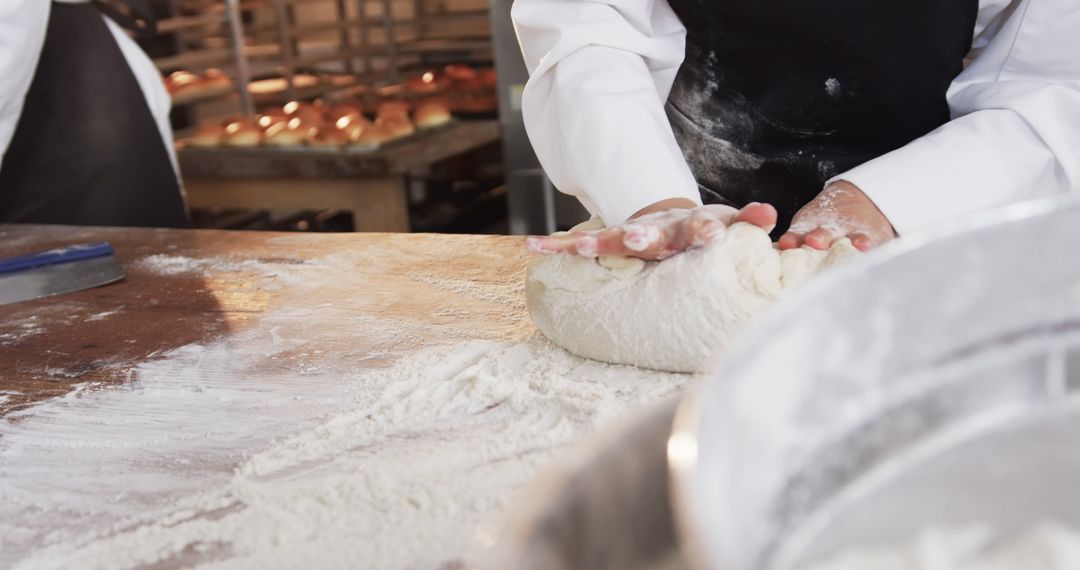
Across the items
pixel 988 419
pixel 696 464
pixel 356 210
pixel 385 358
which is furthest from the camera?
pixel 356 210

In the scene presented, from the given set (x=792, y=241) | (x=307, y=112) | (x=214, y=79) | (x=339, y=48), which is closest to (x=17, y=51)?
(x=792, y=241)

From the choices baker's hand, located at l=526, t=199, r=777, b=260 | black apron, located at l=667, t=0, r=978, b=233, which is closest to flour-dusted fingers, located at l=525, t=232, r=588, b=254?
baker's hand, located at l=526, t=199, r=777, b=260

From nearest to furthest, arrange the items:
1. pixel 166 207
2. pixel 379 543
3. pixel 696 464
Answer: pixel 696 464 → pixel 379 543 → pixel 166 207

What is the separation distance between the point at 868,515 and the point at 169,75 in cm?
436

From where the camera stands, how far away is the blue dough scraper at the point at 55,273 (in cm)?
150

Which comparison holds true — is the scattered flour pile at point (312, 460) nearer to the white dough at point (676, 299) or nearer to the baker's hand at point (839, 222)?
the white dough at point (676, 299)

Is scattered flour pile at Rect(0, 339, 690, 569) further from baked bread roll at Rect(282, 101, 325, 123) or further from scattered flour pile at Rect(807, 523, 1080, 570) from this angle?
baked bread roll at Rect(282, 101, 325, 123)

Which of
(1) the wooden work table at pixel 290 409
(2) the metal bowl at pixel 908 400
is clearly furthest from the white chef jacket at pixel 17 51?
(2) the metal bowl at pixel 908 400

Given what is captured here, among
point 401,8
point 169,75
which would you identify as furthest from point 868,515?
point 401,8

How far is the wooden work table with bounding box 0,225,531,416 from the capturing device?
47.4 inches

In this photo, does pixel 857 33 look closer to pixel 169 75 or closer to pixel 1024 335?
pixel 1024 335

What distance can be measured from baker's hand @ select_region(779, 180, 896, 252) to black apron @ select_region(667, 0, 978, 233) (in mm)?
222

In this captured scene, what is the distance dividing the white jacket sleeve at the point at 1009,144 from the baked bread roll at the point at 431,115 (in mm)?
2636

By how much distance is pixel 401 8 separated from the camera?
6.95 m
